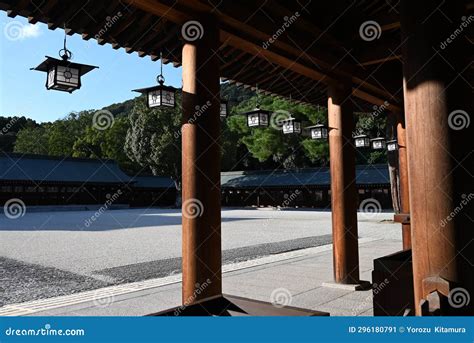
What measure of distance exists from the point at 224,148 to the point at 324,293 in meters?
34.8

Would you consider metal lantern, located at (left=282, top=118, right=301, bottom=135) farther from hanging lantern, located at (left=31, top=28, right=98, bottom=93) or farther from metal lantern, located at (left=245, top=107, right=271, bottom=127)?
hanging lantern, located at (left=31, top=28, right=98, bottom=93)

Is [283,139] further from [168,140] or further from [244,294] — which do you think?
[244,294]

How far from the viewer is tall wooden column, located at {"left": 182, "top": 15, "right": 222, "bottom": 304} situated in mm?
3588

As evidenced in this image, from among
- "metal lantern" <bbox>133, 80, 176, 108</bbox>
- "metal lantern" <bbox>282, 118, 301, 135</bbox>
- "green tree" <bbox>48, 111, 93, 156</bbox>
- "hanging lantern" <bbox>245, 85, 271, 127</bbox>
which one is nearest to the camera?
"metal lantern" <bbox>133, 80, 176, 108</bbox>

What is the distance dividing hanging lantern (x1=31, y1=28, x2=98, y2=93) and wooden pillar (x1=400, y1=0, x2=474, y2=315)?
3.66 metres

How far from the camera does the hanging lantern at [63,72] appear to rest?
4441mm

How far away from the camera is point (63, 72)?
448 cm

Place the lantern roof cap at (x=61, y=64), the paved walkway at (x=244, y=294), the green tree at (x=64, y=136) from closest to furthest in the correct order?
1. the lantern roof cap at (x=61, y=64)
2. the paved walkway at (x=244, y=294)
3. the green tree at (x=64, y=136)

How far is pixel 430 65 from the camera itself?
2.56 meters

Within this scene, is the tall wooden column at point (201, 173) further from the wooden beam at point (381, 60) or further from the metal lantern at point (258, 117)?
the metal lantern at point (258, 117)

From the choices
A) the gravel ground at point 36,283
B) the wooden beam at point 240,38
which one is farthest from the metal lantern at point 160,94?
the gravel ground at point 36,283

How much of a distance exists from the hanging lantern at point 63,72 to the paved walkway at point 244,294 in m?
2.98

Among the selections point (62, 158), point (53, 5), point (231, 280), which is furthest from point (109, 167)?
point (53, 5)

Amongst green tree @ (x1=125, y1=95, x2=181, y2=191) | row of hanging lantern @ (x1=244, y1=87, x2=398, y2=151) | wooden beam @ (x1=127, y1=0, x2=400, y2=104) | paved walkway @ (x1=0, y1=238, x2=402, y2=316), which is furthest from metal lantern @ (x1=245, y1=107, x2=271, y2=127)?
green tree @ (x1=125, y1=95, x2=181, y2=191)
